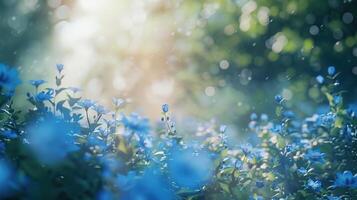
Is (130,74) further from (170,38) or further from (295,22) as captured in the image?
(295,22)

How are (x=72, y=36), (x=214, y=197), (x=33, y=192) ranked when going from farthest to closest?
1. (x=72, y=36)
2. (x=214, y=197)
3. (x=33, y=192)


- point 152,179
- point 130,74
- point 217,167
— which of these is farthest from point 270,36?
point 152,179

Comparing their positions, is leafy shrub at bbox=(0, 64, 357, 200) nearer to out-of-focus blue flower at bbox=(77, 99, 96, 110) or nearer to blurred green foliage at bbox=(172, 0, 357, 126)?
out-of-focus blue flower at bbox=(77, 99, 96, 110)

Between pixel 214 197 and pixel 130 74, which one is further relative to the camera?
pixel 130 74

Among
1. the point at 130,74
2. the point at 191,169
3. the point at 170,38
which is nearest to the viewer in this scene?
the point at 191,169

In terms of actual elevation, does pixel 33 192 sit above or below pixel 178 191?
below

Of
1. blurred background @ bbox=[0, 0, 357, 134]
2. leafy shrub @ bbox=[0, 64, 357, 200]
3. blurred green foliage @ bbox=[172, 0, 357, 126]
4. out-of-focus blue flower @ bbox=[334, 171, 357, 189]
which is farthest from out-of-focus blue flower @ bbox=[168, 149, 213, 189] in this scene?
blurred green foliage @ bbox=[172, 0, 357, 126]

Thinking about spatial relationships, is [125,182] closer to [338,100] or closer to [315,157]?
[315,157]
